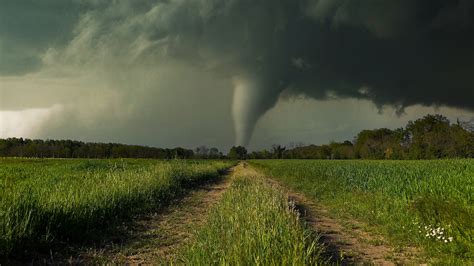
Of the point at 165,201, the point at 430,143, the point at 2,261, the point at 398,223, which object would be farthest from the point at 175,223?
the point at 430,143

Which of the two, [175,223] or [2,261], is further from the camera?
[175,223]

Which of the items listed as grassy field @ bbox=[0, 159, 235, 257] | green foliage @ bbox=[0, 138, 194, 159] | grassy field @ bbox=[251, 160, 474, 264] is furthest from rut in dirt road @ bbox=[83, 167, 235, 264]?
green foliage @ bbox=[0, 138, 194, 159]

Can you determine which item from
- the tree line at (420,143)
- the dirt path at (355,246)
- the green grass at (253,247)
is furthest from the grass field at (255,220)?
the tree line at (420,143)

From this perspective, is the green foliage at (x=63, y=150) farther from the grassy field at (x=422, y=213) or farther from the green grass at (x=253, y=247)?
the green grass at (x=253, y=247)

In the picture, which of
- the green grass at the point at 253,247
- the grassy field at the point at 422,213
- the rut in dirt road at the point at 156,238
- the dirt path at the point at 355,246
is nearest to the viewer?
the green grass at the point at 253,247

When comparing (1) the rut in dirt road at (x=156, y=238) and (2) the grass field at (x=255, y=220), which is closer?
(2) the grass field at (x=255, y=220)

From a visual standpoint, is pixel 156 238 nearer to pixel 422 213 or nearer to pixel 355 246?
pixel 355 246

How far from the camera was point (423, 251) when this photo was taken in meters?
9.02

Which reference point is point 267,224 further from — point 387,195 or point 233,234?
point 387,195

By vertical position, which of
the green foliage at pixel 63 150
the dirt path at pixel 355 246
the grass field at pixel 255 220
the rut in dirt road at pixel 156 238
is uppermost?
the green foliage at pixel 63 150

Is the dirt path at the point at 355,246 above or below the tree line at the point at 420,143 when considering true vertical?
below

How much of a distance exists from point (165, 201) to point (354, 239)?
8.59m

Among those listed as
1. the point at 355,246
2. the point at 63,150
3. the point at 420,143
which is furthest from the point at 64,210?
the point at 63,150

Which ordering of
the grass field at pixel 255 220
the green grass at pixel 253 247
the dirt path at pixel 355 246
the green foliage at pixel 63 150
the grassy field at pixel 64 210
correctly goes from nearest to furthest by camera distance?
1. the green grass at pixel 253 247
2. the grass field at pixel 255 220
3. the grassy field at pixel 64 210
4. the dirt path at pixel 355 246
5. the green foliage at pixel 63 150
